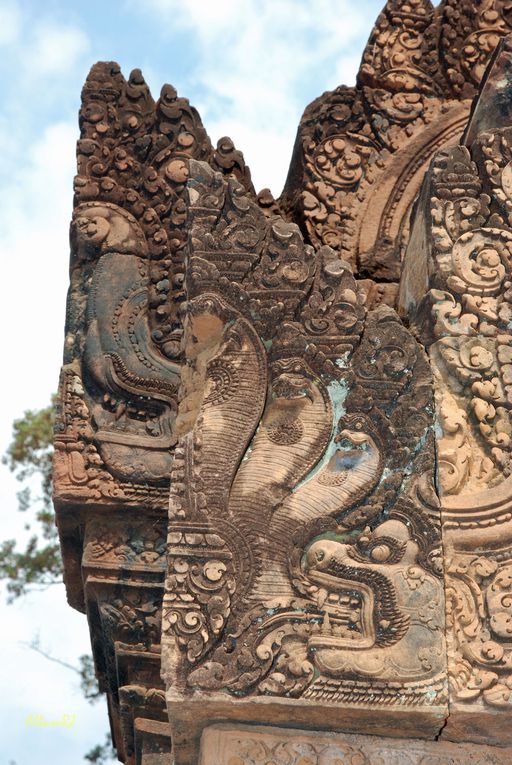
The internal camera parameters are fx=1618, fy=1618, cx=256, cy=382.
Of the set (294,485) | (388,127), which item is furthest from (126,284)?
(294,485)

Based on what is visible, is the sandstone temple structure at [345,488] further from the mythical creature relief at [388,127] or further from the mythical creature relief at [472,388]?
the mythical creature relief at [388,127]

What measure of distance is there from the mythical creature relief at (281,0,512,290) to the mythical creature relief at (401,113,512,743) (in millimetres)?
1294

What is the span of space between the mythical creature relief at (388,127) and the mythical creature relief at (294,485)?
1.61 meters

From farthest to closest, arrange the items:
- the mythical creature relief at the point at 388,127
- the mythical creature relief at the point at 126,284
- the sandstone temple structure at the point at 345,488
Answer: the mythical creature relief at the point at 388,127, the mythical creature relief at the point at 126,284, the sandstone temple structure at the point at 345,488

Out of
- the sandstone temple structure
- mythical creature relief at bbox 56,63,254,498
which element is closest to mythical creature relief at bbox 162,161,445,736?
the sandstone temple structure

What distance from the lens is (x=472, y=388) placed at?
17.7ft

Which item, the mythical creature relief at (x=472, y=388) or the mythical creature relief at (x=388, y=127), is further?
the mythical creature relief at (x=388, y=127)

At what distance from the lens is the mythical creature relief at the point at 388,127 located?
728 cm

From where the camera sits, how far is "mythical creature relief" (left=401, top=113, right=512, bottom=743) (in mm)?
5016

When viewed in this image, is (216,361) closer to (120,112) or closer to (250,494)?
(250,494)

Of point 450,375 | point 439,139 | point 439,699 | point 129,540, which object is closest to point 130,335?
point 129,540

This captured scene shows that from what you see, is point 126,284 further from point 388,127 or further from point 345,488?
point 345,488

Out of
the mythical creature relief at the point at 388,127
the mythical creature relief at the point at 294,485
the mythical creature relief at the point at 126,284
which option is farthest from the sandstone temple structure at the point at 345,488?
the mythical creature relief at the point at 388,127

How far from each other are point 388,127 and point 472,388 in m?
2.46
